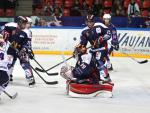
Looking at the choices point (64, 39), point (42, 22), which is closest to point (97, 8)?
point (42, 22)

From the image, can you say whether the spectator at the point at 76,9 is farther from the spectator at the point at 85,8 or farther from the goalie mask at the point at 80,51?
the goalie mask at the point at 80,51

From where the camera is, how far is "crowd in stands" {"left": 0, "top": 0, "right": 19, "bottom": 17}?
656 inches

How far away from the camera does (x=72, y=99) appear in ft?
24.8

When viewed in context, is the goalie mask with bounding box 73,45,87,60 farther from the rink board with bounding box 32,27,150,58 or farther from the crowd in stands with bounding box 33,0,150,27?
the crowd in stands with bounding box 33,0,150,27

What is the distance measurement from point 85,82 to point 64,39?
6.42m

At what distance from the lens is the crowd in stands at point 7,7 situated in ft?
54.7

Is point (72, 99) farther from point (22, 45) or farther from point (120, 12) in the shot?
point (120, 12)

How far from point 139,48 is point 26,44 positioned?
568 cm

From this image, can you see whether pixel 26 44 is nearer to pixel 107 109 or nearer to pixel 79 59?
pixel 79 59

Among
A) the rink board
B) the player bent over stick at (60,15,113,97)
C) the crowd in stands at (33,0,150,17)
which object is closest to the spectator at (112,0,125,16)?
the crowd in stands at (33,0,150,17)

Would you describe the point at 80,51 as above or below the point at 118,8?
above

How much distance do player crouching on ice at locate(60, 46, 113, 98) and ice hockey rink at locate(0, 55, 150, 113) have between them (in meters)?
0.11

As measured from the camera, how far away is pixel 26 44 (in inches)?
339

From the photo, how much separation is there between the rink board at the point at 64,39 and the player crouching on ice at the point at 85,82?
604 cm
